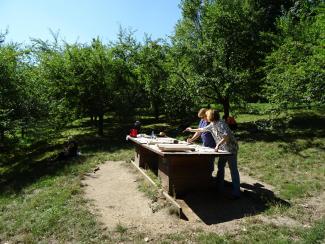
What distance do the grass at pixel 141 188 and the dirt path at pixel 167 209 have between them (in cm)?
23

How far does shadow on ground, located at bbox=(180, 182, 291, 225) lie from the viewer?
7.41 m

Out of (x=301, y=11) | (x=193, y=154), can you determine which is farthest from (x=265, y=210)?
(x=301, y=11)

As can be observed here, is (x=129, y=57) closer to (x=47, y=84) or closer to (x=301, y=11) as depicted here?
(x=47, y=84)

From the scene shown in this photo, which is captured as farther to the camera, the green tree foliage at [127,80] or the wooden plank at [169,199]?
the green tree foliage at [127,80]

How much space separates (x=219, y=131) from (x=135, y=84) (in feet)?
52.5

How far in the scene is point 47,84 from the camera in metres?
21.6

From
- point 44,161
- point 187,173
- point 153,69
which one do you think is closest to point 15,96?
point 44,161

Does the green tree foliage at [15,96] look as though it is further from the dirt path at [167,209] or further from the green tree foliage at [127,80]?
the dirt path at [167,209]

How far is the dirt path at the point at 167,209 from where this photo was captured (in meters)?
6.95

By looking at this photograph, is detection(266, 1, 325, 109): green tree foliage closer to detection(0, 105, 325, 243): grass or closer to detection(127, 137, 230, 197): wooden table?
detection(0, 105, 325, 243): grass

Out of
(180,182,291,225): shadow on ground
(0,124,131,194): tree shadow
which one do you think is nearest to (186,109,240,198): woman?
(180,182,291,225): shadow on ground

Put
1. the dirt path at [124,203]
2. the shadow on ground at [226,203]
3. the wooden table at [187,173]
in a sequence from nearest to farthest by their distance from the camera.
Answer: the dirt path at [124,203] < the shadow on ground at [226,203] < the wooden table at [187,173]

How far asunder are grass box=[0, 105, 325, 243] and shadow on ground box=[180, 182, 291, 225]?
28cm

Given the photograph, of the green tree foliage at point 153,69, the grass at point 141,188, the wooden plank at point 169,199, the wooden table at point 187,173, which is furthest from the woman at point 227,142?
the green tree foliage at point 153,69
